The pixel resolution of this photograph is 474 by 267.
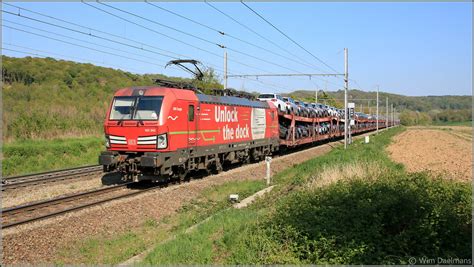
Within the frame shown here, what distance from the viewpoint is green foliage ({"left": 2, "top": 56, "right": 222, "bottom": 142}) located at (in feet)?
83.9

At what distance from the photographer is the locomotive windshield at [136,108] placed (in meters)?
14.3

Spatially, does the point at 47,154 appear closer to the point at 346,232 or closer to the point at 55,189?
the point at 55,189

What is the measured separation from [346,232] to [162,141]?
→ 839cm

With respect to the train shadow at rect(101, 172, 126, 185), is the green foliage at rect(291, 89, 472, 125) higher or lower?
higher

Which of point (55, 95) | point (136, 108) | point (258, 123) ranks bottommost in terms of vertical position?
point (258, 123)

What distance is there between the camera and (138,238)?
928 centimetres

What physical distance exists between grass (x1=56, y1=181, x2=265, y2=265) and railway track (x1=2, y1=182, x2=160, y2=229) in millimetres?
2078

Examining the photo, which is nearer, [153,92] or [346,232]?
[346,232]

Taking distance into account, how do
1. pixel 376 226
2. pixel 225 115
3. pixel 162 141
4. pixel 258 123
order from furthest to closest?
1. pixel 258 123
2. pixel 225 115
3. pixel 162 141
4. pixel 376 226

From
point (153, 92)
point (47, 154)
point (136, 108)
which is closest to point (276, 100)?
point (47, 154)

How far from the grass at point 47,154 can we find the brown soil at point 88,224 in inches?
349

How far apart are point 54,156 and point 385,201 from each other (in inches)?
732

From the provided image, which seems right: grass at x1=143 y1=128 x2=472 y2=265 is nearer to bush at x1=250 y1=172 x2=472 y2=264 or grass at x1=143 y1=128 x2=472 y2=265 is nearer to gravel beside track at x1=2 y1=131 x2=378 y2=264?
bush at x1=250 y1=172 x2=472 y2=264

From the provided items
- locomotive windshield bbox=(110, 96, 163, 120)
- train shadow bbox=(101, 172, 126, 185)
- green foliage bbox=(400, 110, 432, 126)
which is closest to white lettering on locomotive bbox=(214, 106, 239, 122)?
locomotive windshield bbox=(110, 96, 163, 120)
